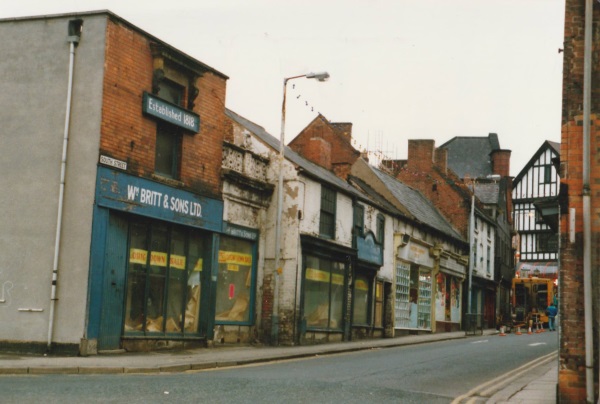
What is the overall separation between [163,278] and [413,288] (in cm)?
2146

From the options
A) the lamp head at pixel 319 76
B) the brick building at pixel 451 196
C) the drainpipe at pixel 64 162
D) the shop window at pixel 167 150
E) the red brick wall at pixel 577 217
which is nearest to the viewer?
the red brick wall at pixel 577 217

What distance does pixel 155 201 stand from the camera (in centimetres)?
1970

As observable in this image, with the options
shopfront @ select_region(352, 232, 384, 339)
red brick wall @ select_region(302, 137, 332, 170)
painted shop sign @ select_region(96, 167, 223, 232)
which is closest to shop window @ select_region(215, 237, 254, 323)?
painted shop sign @ select_region(96, 167, 223, 232)

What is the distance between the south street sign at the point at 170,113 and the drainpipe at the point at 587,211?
1164 cm

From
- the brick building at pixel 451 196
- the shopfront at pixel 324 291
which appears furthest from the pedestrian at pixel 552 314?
the shopfront at pixel 324 291

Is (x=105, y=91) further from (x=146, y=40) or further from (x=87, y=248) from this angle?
(x=87, y=248)

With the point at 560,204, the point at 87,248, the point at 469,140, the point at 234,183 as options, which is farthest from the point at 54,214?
the point at 469,140

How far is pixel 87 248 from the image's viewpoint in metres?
17.7

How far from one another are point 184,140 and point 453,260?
1109 inches

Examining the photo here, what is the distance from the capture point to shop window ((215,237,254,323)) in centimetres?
2314

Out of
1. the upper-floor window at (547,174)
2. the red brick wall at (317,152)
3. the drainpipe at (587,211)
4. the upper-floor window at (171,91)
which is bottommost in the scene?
the drainpipe at (587,211)

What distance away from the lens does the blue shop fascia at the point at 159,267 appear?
18.0m

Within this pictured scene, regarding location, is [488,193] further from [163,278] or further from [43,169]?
[43,169]

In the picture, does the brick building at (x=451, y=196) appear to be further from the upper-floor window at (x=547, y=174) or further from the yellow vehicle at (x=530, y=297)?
the upper-floor window at (x=547, y=174)
